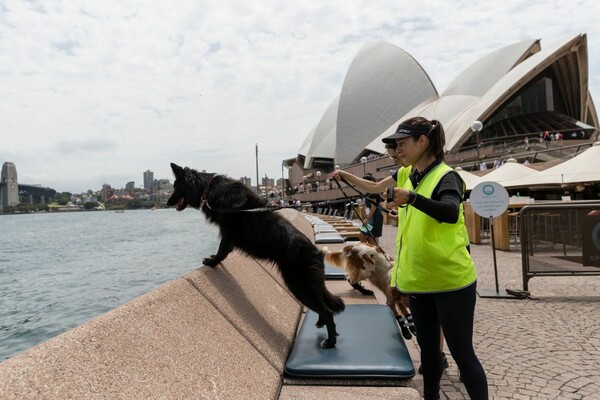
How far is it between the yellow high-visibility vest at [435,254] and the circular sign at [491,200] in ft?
15.0

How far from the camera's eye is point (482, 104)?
37.5m

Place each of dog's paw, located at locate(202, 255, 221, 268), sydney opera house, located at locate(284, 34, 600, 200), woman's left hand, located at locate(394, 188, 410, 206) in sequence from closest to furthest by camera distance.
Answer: woman's left hand, located at locate(394, 188, 410, 206), dog's paw, located at locate(202, 255, 221, 268), sydney opera house, located at locate(284, 34, 600, 200)

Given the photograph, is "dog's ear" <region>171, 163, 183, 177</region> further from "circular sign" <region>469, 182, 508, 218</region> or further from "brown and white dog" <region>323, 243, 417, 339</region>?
"circular sign" <region>469, 182, 508, 218</region>

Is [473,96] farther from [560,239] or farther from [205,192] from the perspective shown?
[205,192]

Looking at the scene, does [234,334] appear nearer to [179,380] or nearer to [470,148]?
[179,380]

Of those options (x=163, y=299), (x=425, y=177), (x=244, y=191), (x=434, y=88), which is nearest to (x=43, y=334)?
(x=244, y=191)

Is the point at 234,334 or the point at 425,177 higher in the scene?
the point at 425,177

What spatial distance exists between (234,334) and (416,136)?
1.56 meters

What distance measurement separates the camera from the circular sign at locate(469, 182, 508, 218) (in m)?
6.35

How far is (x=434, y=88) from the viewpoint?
162 ft

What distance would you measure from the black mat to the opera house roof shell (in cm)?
2862

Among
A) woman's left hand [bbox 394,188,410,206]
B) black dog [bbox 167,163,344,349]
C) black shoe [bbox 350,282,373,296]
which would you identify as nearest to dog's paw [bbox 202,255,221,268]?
black dog [bbox 167,163,344,349]

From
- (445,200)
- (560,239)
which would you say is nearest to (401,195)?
(445,200)

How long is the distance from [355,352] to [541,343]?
94.7 inches
